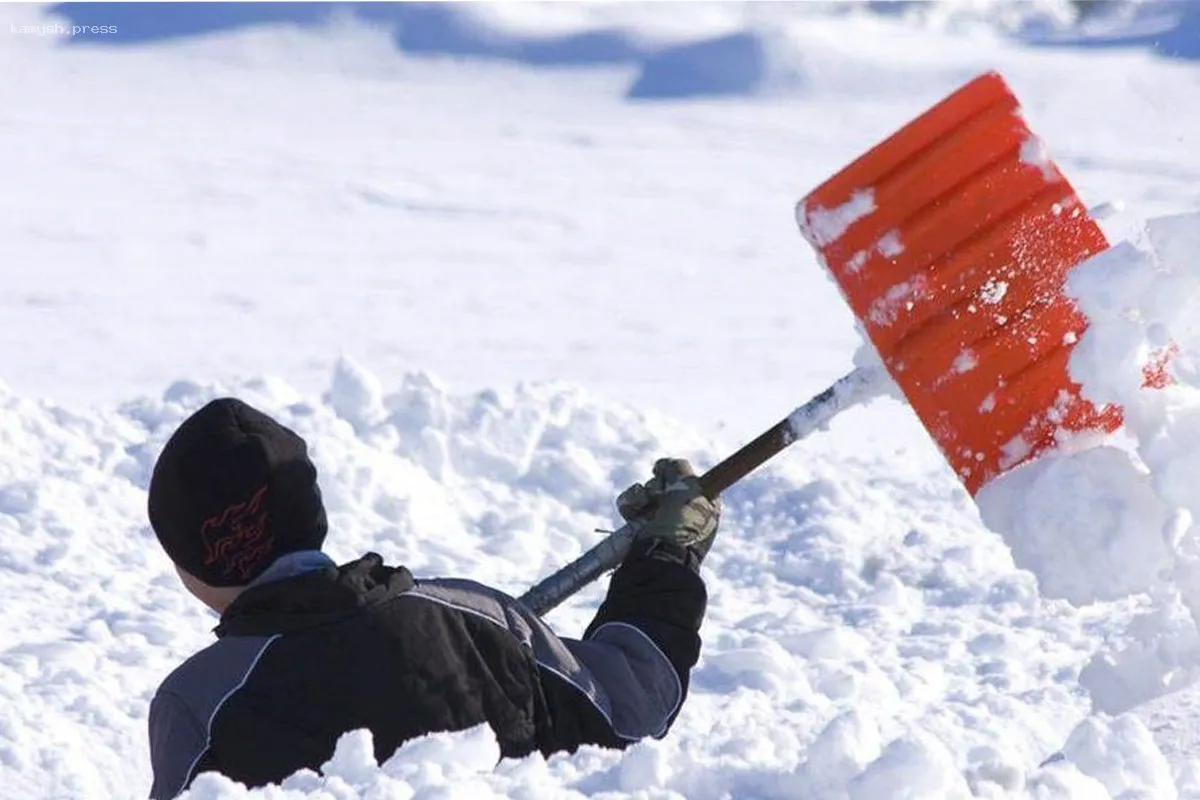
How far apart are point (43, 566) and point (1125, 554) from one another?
2.66 m

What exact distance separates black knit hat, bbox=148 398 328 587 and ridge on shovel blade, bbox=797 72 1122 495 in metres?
0.94

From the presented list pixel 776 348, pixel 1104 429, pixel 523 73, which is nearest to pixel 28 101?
pixel 523 73

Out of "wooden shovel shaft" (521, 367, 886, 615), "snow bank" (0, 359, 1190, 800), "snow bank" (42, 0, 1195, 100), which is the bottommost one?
"snow bank" (42, 0, 1195, 100)

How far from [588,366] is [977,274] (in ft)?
13.9

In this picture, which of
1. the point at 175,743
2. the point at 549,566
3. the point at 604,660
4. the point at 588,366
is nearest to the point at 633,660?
the point at 604,660

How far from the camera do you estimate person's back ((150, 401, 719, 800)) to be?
2.10 metres

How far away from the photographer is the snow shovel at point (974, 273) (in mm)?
2699

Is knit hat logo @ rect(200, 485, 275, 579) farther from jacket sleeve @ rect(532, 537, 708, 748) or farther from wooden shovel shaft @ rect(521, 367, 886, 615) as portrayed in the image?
wooden shovel shaft @ rect(521, 367, 886, 615)

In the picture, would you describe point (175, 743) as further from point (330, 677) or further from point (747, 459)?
point (747, 459)

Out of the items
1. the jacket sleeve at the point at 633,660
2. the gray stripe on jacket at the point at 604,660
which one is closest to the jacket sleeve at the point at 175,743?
the gray stripe on jacket at the point at 604,660

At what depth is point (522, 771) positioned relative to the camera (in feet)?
6.88

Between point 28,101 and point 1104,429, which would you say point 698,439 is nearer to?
point 1104,429

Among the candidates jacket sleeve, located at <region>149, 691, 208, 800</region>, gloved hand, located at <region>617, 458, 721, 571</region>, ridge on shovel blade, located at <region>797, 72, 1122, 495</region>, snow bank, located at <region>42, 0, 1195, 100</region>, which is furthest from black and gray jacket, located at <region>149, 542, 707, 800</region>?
snow bank, located at <region>42, 0, 1195, 100</region>

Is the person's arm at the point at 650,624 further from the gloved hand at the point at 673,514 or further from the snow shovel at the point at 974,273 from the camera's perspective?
the snow shovel at the point at 974,273
